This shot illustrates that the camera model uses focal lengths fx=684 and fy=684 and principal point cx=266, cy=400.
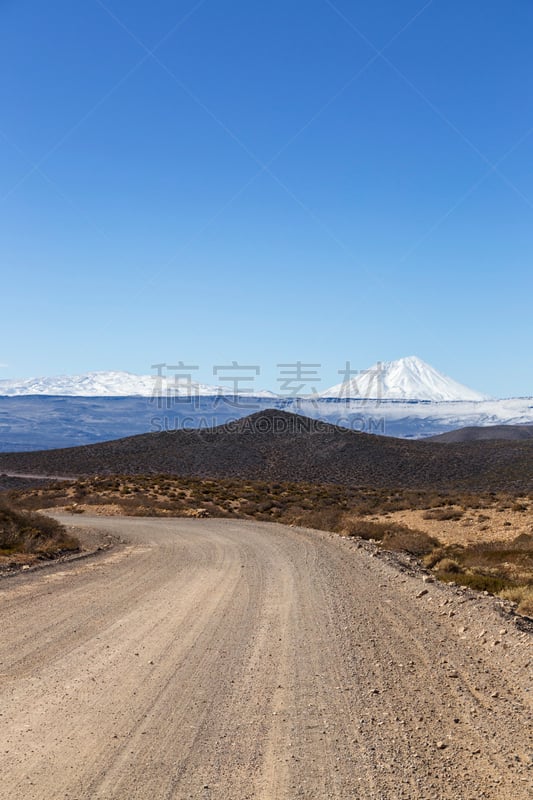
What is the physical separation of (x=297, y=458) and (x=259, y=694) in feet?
279

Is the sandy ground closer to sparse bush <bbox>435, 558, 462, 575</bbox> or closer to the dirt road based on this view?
sparse bush <bbox>435, 558, 462, 575</bbox>

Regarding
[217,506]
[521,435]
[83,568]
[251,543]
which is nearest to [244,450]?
[217,506]

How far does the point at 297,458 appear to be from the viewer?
301ft

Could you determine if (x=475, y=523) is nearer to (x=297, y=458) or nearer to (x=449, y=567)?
(x=449, y=567)

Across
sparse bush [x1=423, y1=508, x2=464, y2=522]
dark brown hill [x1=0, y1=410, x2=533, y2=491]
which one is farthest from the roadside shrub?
dark brown hill [x1=0, y1=410, x2=533, y2=491]

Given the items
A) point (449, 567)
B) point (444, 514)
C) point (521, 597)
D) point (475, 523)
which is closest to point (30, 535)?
point (449, 567)

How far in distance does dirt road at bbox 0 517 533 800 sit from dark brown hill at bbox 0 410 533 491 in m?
58.6

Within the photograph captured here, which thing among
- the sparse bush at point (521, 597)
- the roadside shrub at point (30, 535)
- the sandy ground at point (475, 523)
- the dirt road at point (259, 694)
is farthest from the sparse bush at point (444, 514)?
the dirt road at point (259, 694)

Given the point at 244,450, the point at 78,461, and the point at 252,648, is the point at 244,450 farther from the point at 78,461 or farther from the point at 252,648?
the point at 252,648

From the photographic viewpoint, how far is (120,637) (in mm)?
9047

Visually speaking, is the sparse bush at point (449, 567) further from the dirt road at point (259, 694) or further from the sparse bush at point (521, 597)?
the dirt road at point (259, 694)

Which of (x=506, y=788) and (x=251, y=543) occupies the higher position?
(x=506, y=788)

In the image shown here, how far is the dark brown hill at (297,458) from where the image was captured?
7838 centimetres

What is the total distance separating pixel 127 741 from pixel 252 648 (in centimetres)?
336
